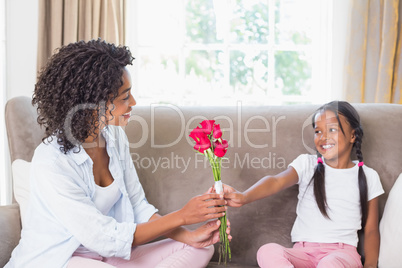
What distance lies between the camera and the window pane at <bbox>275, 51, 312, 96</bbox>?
11.9ft

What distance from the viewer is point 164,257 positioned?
5.46ft

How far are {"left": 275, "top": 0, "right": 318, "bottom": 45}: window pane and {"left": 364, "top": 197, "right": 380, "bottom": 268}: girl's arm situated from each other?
2062 millimetres

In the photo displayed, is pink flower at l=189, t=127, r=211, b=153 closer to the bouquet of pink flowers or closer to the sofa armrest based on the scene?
the bouquet of pink flowers

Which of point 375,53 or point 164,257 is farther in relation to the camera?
point 375,53

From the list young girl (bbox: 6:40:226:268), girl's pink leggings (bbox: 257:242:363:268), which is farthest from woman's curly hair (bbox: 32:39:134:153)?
girl's pink leggings (bbox: 257:242:363:268)

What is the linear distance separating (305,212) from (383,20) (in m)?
1.90

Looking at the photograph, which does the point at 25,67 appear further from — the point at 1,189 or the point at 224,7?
the point at 224,7

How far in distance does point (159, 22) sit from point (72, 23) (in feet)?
2.53

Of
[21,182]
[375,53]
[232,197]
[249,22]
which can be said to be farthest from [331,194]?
[249,22]

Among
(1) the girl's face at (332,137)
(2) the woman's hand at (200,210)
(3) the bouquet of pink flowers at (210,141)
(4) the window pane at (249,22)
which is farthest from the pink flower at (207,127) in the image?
(4) the window pane at (249,22)

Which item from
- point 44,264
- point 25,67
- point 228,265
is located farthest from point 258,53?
point 44,264

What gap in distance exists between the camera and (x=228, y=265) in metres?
1.83

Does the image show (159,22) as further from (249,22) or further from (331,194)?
(331,194)

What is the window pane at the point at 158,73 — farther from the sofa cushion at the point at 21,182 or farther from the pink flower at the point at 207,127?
the pink flower at the point at 207,127
